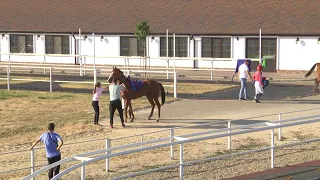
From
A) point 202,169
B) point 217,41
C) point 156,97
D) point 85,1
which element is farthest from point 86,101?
point 85,1

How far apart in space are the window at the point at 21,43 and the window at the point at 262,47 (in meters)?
14.7

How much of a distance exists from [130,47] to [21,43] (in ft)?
26.0

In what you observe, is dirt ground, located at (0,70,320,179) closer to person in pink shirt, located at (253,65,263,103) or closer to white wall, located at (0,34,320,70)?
person in pink shirt, located at (253,65,263,103)

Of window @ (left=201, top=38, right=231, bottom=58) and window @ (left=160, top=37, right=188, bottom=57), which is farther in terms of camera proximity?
window @ (left=160, top=37, right=188, bottom=57)

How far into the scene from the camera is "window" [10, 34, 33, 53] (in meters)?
52.1

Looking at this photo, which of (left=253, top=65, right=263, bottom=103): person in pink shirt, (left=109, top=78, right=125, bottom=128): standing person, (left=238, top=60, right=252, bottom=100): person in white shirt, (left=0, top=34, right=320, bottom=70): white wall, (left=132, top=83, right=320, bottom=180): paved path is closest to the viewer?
(left=109, top=78, right=125, bottom=128): standing person

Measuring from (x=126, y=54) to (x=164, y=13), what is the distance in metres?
3.45

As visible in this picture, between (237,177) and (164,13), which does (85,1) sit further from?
(237,177)

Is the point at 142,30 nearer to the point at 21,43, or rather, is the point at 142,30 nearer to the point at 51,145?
the point at 21,43

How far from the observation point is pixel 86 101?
29.4 m

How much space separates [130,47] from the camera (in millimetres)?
49062

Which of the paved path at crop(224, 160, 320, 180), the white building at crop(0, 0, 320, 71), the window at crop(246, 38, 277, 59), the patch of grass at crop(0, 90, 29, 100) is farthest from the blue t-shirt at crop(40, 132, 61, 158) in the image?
the window at crop(246, 38, 277, 59)

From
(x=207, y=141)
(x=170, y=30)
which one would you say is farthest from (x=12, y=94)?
(x=170, y=30)

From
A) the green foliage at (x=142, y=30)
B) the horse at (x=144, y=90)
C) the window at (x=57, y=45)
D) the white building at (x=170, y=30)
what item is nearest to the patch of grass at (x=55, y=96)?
the horse at (x=144, y=90)
